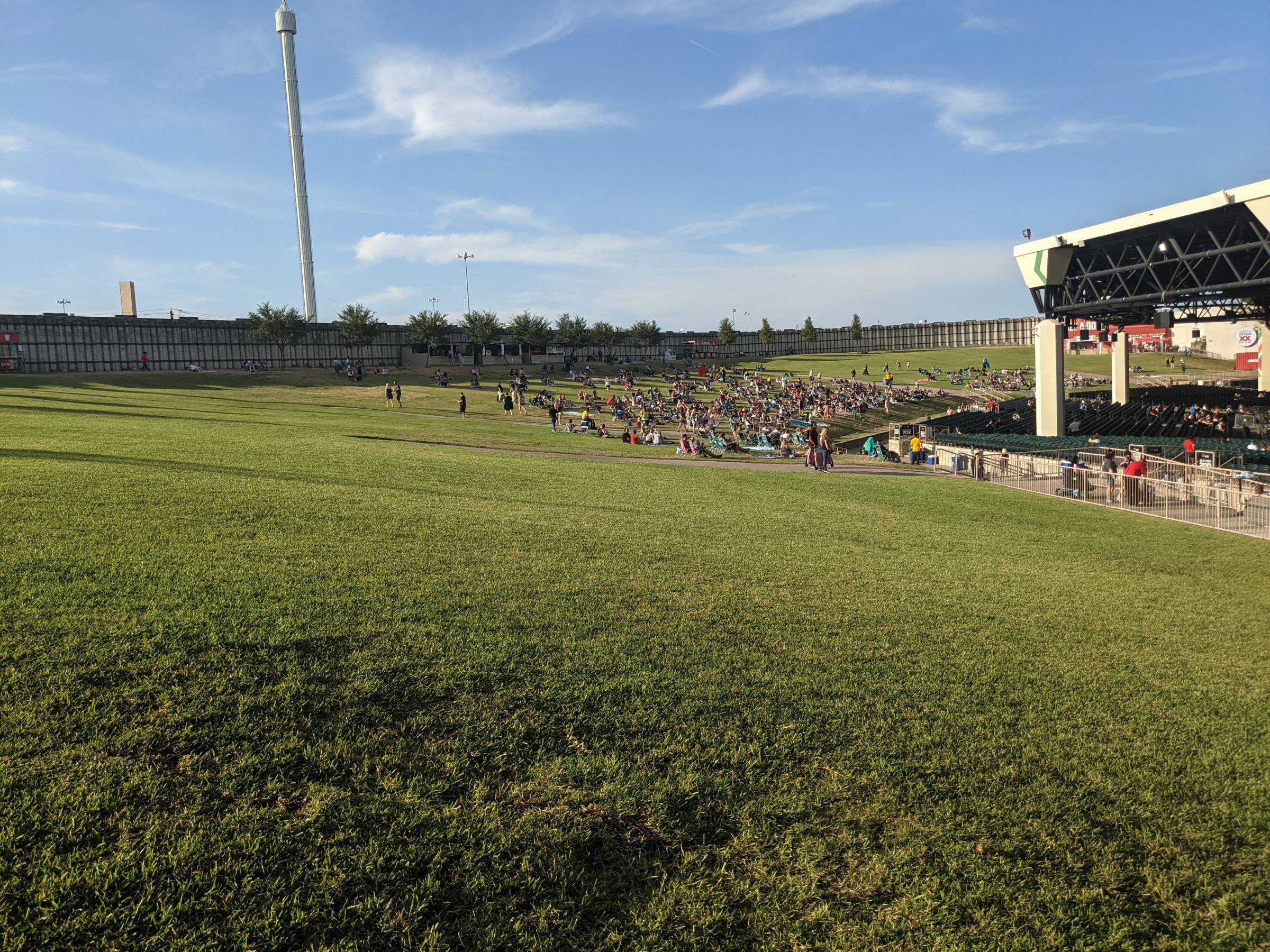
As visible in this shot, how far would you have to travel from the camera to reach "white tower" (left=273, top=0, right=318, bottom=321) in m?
96.0

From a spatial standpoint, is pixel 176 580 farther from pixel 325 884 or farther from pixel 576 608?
pixel 325 884

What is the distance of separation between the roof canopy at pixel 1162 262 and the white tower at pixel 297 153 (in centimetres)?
8635

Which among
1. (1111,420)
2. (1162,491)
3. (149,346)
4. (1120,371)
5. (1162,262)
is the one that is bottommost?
(1162,491)

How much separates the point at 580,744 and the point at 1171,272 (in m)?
45.1

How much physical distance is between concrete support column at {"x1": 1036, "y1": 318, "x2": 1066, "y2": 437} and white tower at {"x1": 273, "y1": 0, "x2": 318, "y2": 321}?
8601cm

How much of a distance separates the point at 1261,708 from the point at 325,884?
754 centimetres

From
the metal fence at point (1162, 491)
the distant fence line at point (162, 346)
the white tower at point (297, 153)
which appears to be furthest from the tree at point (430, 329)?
the metal fence at point (1162, 491)

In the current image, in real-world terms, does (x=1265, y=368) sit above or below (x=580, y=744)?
above

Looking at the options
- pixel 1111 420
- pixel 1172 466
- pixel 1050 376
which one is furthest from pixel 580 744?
pixel 1111 420

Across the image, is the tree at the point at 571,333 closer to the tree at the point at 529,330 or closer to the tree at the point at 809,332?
the tree at the point at 529,330

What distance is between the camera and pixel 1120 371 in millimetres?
51500

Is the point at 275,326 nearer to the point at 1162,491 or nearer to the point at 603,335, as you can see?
the point at 603,335

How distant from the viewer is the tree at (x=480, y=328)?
7344 centimetres

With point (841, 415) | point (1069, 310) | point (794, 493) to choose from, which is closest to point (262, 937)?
point (794, 493)
